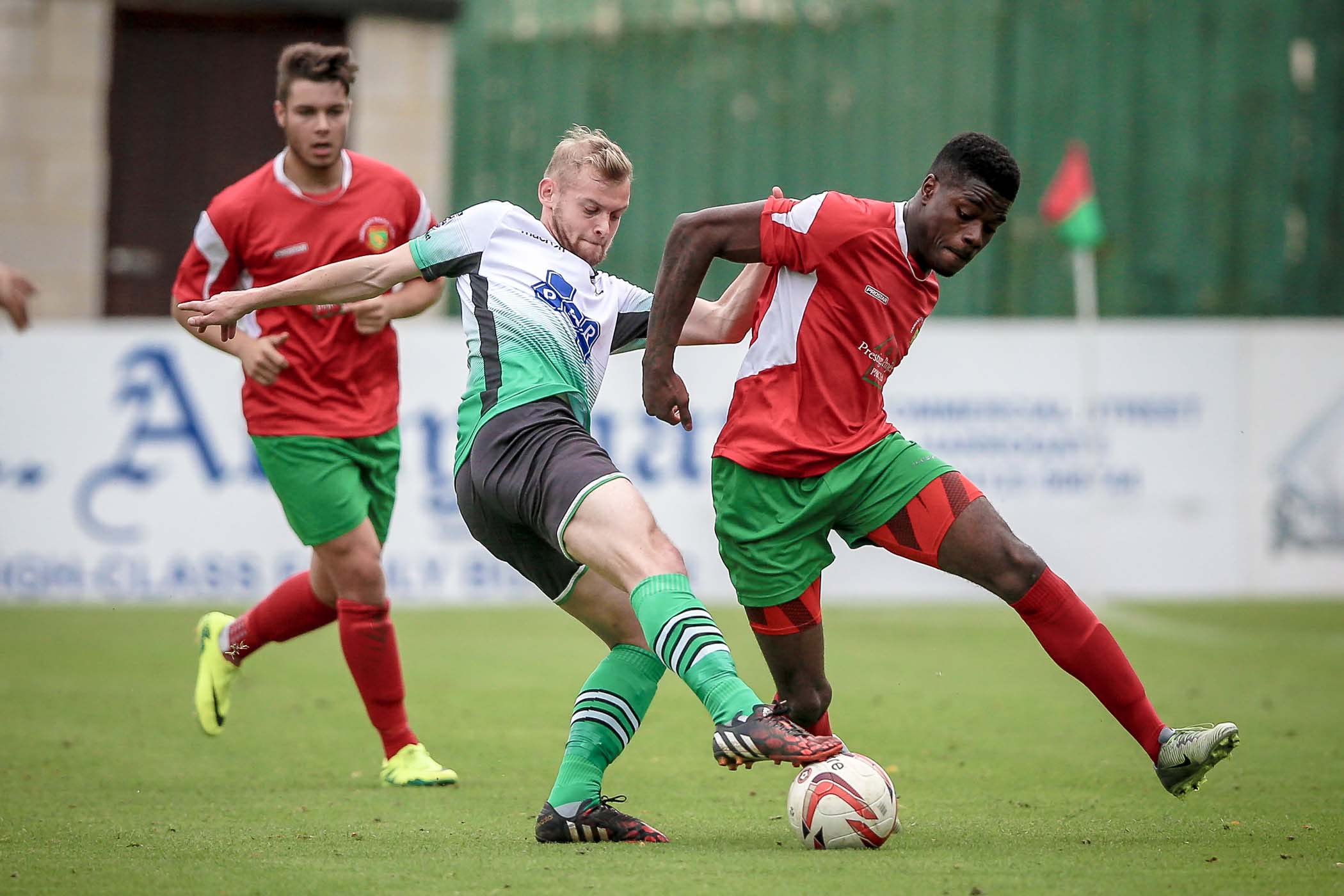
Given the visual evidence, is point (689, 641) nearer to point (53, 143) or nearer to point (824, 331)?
point (824, 331)

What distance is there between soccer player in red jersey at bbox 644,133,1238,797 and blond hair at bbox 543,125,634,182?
0.26 metres

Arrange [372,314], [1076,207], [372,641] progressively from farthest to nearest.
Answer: [1076,207] < [372,314] < [372,641]

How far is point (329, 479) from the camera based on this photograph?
621cm

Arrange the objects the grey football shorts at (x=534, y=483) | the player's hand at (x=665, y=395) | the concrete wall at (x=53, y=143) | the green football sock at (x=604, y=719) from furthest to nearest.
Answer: the concrete wall at (x=53, y=143)
the player's hand at (x=665, y=395)
the green football sock at (x=604, y=719)
the grey football shorts at (x=534, y=483)

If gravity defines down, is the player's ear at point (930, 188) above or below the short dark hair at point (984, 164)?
below

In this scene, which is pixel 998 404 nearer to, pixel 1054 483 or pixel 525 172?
pixel 1054 483

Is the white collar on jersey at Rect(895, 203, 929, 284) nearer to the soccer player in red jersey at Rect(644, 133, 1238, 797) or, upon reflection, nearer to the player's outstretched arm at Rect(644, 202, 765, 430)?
the soccer player in red jersey at Rect(644, 133, 1238, 797)

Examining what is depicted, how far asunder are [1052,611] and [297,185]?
3.28 metres

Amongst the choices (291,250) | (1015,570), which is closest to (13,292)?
(291,250)

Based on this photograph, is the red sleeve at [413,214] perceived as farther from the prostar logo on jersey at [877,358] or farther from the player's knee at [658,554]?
the player's knee at [658,554]

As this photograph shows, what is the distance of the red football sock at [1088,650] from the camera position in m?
4.99

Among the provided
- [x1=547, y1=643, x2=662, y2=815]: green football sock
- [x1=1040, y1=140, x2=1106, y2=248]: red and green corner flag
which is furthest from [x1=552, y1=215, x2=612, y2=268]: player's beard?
[x1=1040, y1=140, x2=1106, y2=248]: red and green corner flag

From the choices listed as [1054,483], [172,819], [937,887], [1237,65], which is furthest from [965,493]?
[1237,65]

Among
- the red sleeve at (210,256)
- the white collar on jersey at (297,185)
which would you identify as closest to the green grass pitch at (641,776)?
the red sleeve at (210,256)
